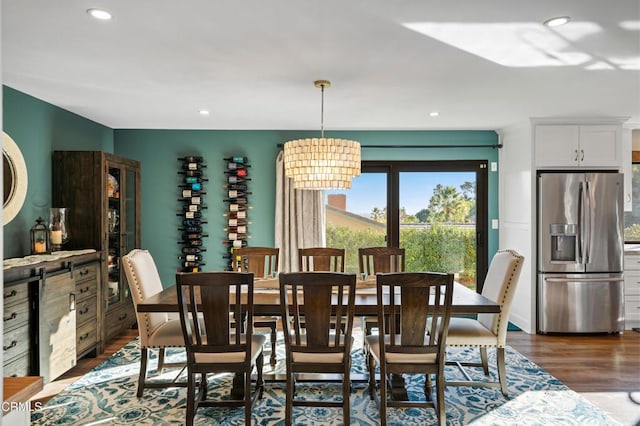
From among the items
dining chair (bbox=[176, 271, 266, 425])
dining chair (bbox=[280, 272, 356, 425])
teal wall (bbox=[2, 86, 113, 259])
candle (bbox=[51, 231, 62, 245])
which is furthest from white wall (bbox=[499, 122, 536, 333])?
teal wall (bbox=[2, 86, 113, 259])

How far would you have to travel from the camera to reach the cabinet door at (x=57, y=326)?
127 inches

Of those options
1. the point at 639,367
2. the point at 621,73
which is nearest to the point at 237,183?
the point at 621,73

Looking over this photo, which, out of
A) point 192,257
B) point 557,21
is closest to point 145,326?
point 192,257

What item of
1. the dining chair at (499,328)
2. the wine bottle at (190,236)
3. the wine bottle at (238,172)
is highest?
the wine bottle at (238,172)

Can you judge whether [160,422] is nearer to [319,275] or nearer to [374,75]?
[319,275]

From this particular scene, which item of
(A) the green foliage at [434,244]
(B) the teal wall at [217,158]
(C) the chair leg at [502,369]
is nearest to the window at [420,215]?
(A) the green foliage at [434,244]

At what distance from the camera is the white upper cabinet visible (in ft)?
15.9

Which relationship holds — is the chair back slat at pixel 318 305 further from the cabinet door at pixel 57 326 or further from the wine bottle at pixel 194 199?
the wine bottle at pixel 194 199

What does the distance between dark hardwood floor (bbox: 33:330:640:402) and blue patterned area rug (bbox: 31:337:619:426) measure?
170mm

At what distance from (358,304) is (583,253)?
3186 millimetres

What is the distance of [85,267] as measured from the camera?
153 inches

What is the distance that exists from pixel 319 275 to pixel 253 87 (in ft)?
6.01

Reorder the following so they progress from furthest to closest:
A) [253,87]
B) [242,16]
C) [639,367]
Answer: [639,367] → [253,87] → [242,16]

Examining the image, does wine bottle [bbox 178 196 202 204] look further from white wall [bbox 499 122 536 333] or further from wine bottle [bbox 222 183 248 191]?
white wall [bbox 499 122 536 333]
